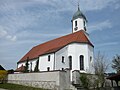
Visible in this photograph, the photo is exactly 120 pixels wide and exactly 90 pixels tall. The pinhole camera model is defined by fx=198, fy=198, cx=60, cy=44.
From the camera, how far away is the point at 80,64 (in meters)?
37.2

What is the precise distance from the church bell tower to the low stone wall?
18028 mm

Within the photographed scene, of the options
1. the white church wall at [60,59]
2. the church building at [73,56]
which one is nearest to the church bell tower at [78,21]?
the church building at [73,56]

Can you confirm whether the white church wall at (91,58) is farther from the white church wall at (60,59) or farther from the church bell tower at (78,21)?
the church bell tower at (78,21)

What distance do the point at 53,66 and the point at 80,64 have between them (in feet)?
16.9

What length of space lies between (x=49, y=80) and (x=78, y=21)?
69.4 ft

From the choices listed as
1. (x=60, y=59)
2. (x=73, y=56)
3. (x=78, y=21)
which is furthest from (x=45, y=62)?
(x=78, y=21)

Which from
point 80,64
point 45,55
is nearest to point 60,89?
point 80,64

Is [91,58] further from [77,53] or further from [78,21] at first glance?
[78,21]

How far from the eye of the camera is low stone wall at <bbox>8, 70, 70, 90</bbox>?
80.2 feet

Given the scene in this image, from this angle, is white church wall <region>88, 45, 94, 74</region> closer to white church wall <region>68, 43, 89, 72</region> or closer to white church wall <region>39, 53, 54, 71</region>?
white church wall <region>68, 43, 89, 72</region>

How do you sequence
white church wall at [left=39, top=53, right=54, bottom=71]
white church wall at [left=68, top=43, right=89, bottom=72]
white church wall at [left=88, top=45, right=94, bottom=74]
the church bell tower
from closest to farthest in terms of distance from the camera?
white church wall at [left=68, top=43, right=89, bottom=72] < white church wall at [left=88, top=45, right=94, bottom=74] < white church wall at [left=39, top=53, right=54, bottom=71] < the church bell tower

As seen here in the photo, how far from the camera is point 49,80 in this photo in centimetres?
2573

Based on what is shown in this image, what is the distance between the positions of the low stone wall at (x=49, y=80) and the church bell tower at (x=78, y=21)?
1803 cm

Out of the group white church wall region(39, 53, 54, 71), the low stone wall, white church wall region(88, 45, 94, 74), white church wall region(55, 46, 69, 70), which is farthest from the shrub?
white church wall region(39, 53, 54, 71)
